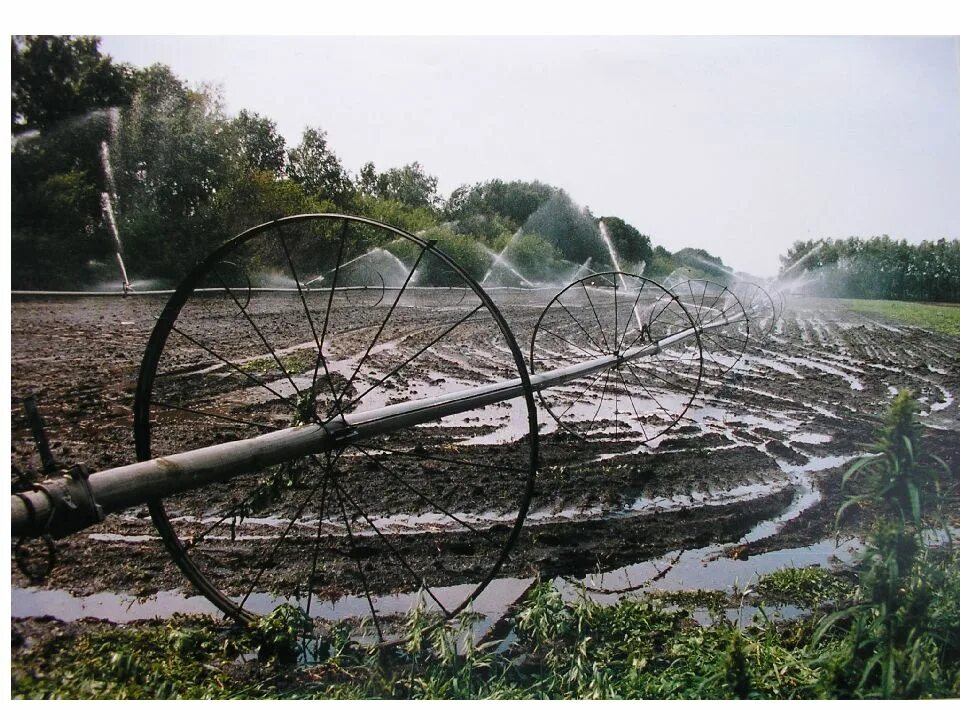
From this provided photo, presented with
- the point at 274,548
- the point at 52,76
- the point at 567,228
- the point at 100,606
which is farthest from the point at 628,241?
the point at 100,606

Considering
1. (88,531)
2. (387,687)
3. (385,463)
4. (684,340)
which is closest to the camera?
(387,687)

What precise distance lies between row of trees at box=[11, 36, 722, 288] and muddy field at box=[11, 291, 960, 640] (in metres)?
0.27

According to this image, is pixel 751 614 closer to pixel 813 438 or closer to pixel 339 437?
pixel 813 438

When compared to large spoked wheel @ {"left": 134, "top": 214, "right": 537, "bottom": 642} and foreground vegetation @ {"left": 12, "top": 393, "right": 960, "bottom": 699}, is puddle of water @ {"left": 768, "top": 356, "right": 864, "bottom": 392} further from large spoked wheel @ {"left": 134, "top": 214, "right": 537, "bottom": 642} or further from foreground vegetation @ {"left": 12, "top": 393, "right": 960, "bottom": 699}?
large spoked wheel @ {"left": 134, "top": 214, "right": 537, "bottom": 642}

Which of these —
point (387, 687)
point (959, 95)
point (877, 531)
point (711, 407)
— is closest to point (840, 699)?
point (877, 531)

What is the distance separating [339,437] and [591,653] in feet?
4.48

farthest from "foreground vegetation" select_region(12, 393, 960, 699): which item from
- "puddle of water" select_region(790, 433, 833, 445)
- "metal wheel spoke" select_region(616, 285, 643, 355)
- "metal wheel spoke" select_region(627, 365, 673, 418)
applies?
"metal wheel spoke" select_region(616, 285, 643, 355)

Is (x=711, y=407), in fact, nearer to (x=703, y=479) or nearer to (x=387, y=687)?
(x=703, y=479)

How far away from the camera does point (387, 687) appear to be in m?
2.82

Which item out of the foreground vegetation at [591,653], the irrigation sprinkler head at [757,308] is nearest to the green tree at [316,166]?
the foreground vegetation at [591,653]

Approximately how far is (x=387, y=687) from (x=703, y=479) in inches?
71.1

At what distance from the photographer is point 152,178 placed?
10.3 feet

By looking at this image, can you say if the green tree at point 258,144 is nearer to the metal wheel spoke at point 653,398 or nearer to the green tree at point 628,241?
the green tree at point 628,241

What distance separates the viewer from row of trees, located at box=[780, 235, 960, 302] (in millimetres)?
3439
